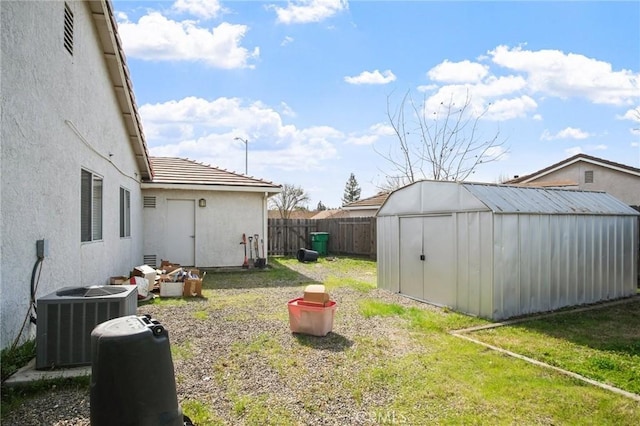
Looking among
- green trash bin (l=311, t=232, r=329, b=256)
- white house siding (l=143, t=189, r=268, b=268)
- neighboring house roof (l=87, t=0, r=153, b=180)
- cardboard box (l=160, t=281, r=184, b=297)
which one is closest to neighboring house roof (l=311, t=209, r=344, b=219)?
green trash bin (l=311, t=232, r=329, b=256)

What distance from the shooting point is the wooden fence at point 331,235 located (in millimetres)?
17766

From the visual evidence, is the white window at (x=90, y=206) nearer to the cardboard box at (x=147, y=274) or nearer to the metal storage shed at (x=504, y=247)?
the cardboard box at (x=147, y=274)

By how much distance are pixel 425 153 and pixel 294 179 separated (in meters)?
28.3

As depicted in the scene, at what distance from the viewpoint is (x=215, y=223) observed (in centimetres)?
1301

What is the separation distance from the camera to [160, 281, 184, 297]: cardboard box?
28.2 feet

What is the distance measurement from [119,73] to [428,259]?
766cm

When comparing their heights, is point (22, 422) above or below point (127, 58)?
below

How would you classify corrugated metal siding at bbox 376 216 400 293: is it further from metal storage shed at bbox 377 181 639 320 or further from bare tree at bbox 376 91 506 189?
bare tree at bbox 376 91 506 189

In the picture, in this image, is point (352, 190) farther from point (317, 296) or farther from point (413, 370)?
point (413, 370)

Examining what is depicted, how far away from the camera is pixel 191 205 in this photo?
12867 mm

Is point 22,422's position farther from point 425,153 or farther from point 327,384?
point 425,153

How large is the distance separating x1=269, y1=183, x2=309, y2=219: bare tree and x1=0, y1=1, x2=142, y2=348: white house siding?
1336 inches

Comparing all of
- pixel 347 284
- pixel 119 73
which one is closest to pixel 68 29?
pixel 119 73

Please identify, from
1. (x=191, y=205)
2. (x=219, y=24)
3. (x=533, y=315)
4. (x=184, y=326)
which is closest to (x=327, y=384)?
(x=184, y=326)
